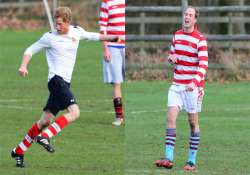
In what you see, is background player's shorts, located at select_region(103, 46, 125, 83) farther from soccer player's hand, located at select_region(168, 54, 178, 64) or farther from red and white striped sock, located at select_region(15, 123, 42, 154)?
red and white striped sock, located at select_region(15, 123, 42, 154)

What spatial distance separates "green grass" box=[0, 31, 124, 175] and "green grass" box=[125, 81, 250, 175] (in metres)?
0.26

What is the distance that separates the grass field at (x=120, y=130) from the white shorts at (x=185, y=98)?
25.2 inches

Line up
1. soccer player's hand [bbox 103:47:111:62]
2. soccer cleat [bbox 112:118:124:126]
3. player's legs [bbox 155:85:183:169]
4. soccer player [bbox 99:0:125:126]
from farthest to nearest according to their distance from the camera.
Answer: soccer player [bbox 99:0:125:126] → soccer player's hand [bbox 103:47:111:62] → soccer cleat [bbox 112:118:124:126] → player's legs [bbox 155:85:183:169]

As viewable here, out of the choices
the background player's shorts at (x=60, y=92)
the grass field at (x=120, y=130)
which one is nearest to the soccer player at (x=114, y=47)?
the grass field at (x=120, y=130)

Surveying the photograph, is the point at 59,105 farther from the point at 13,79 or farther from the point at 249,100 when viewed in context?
the point at 13,79

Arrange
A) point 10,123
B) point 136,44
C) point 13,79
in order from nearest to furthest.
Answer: point 10,123
point 13,79
point 136,44

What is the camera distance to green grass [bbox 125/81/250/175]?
10.7m

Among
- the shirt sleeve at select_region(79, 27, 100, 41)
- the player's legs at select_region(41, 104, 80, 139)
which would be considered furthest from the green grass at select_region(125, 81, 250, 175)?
the shirt sleeve at select_region(79, 27, 100, 41)

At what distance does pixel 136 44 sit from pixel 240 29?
11.1 ft

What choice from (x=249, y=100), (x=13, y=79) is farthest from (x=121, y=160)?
(x=13, y=79)

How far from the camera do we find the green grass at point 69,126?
10.6 m

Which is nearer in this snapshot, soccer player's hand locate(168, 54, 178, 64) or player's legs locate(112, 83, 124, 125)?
soccer player's hand locate(168, 54, 178, 64)

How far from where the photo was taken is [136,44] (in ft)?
73.6

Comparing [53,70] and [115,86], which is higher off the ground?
[53,70]
